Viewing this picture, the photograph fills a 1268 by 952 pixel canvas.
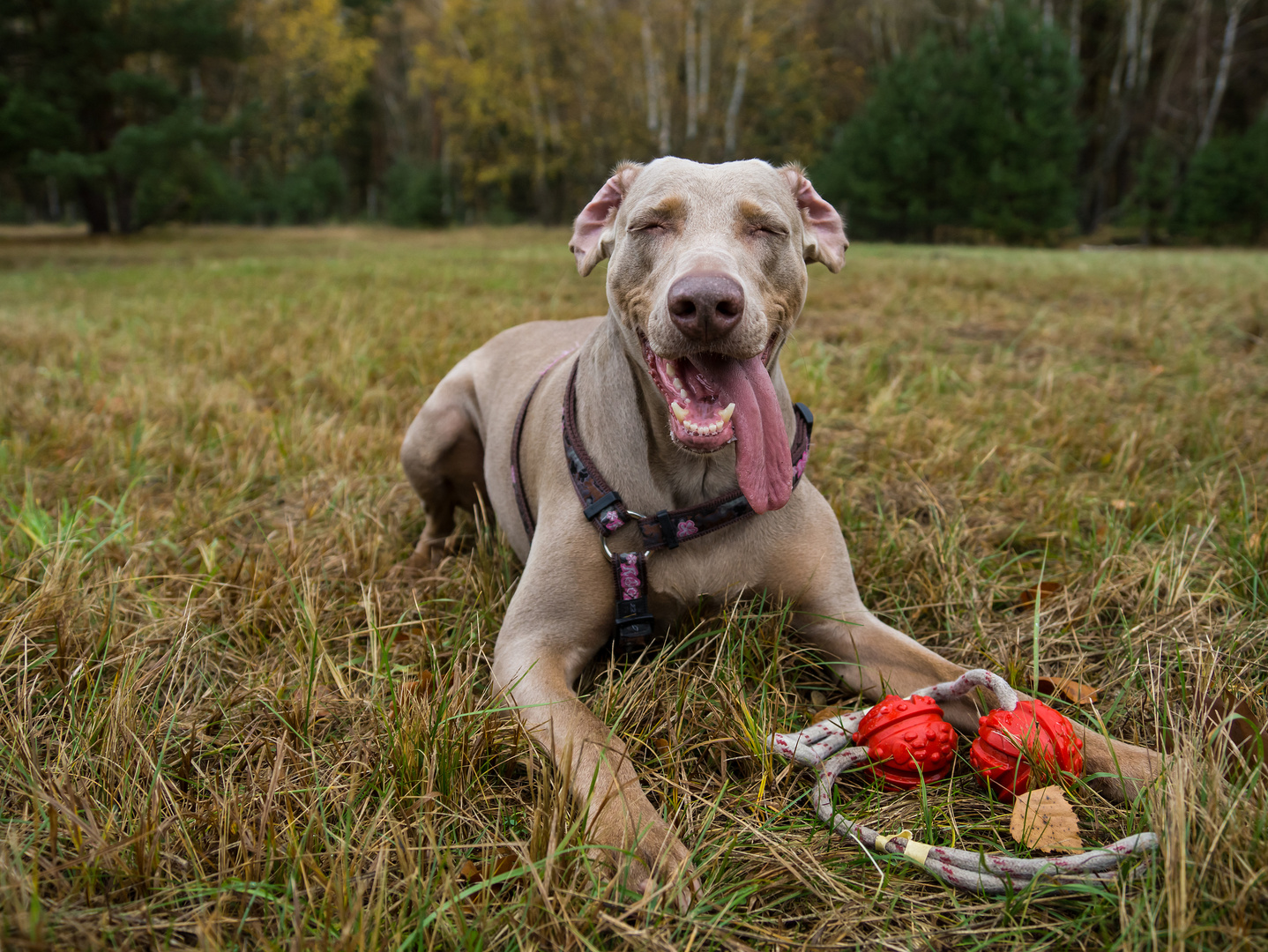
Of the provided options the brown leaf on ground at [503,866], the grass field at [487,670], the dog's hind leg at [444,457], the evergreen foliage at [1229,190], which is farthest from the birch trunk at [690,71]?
the brown leaf on ground at [503,866]

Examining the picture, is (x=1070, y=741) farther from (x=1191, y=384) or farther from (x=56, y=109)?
(x=56, y=109)

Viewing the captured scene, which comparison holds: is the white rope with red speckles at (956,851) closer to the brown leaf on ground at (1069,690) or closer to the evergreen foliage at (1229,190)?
the brown leaf on ground at (1069,690)

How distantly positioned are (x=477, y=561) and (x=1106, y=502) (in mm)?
2144

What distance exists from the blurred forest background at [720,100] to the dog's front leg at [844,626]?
18009mm

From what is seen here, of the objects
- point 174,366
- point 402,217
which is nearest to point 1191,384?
point 174,366

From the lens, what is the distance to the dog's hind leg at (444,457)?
9.61 feet

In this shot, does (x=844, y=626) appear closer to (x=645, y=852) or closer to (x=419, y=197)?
(x=645, y=852)

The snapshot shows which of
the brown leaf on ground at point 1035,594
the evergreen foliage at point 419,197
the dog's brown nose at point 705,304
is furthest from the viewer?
the evergreen foliage at point 419,197

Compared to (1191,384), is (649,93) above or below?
above

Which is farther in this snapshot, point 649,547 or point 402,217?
point 402,217

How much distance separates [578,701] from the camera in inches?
68.0

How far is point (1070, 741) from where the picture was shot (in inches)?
60.5

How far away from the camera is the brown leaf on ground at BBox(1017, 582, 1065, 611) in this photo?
2.26 meters

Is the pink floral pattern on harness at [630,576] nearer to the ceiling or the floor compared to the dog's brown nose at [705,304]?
nearer to the floor
